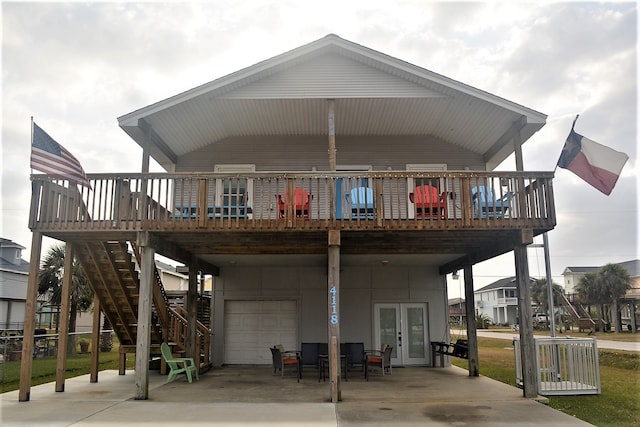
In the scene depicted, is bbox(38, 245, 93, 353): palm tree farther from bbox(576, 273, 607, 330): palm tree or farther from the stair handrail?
bbox(576, 273, 607, 330): palm tree

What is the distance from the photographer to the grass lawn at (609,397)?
27.4 feet

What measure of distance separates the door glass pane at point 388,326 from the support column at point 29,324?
10164 mm

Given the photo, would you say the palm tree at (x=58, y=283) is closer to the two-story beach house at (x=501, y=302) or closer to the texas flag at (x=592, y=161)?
the texas flag at (x=592, y=161)

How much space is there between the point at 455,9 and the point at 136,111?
24.7 ft

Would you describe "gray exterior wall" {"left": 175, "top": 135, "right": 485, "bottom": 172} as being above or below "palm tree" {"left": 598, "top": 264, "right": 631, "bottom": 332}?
above

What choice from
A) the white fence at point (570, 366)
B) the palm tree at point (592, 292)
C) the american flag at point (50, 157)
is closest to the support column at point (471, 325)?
the white fence at point (570, 366)

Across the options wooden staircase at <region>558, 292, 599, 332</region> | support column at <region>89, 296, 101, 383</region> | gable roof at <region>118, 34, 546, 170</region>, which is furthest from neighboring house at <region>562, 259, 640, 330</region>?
support column at <region>89, 296, 101, 383</region>

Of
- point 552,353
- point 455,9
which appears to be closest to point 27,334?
point 552,353

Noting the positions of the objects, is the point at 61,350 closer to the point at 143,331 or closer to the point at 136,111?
the point at 143,331

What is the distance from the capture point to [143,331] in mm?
9852

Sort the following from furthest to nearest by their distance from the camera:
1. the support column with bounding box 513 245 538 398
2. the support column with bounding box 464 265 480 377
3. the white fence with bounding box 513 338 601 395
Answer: the support column with bounding box 464 265 480 377 < the white fence with bounding box 513 338 601 395 < the support column with bounding box 513 245 538 398

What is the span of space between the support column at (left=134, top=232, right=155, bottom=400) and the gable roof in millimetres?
2813

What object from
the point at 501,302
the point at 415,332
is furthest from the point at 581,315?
the point at 415,332

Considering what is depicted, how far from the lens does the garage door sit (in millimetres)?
16266
